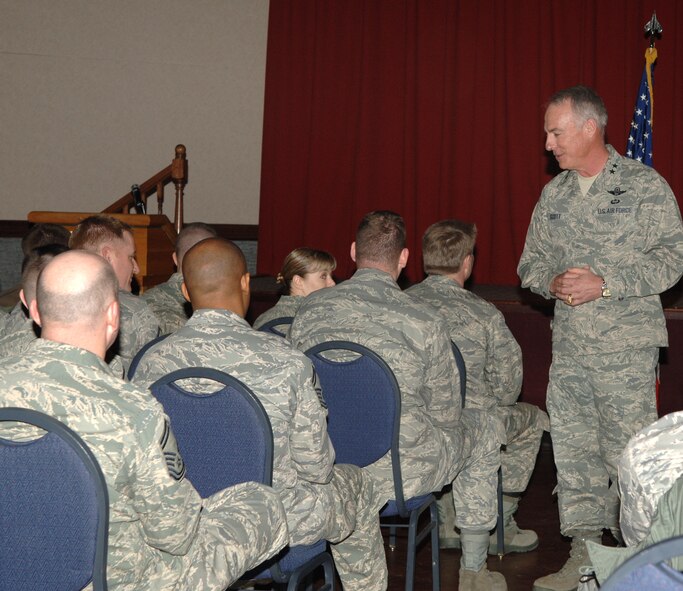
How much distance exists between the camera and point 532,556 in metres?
3.64

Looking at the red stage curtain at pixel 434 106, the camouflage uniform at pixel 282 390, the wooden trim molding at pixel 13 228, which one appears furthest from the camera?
the wooden trim molding at pixel 13 228

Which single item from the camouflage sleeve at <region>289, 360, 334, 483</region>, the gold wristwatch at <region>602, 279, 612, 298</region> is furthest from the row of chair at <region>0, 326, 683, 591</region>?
the gold wristwatch at <region>602, 279, 612, 298</region>

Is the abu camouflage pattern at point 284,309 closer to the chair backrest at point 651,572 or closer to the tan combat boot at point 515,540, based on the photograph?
the tan combat boot at point 515,540

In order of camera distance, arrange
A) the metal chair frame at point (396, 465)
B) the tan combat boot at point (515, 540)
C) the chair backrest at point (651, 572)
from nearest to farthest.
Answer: the chair backrest at point (651, 572), the metal chair frame at point (396, 465), the tan combat boot at point (515, 540)

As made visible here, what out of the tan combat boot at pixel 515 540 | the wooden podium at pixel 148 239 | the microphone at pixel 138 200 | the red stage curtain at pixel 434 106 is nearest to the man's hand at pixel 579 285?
the tan combat boot at pixel 515 540

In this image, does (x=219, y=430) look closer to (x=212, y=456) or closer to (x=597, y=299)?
(x=212, y=456)

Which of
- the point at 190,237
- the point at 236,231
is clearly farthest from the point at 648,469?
the point at 236,231

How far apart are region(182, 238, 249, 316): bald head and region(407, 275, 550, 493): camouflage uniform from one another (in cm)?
110

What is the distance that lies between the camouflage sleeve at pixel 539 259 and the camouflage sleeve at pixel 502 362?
0.59ft

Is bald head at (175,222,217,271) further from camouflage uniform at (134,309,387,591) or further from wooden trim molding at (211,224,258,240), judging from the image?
wooden trim molding at (211,224,258,240)

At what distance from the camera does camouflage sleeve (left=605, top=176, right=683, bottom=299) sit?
10.1 feet

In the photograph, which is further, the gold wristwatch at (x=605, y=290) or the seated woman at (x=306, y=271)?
the seated woman at (x=306, y=271)

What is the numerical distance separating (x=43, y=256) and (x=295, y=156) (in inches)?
186

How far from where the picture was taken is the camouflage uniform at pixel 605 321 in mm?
3113
